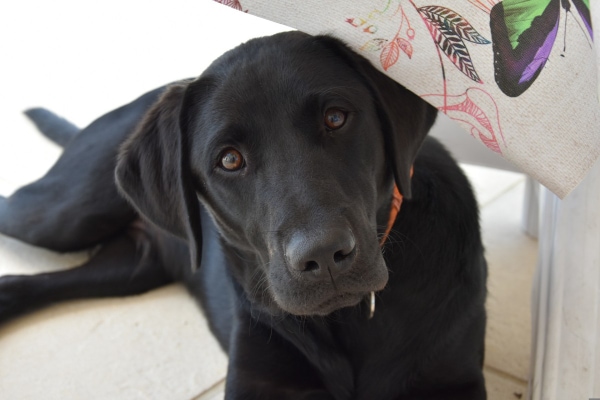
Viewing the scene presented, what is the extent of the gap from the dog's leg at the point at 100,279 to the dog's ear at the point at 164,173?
3.04ft

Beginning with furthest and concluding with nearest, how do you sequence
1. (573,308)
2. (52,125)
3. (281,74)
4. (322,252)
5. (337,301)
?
(52,125), (573,308), (281,74), (337,301), (322,252)

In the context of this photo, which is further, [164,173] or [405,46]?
[164,173]

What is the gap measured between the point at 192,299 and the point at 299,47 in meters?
1.34

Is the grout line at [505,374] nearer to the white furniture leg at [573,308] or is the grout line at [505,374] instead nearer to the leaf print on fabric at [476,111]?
the white furniture leg at [573,308]

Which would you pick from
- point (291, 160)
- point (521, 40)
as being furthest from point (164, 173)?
point (521, 40)

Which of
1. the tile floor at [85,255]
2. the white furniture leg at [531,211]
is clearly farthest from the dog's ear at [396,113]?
the white furniture leg at [531,211]

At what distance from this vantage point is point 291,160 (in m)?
1.44

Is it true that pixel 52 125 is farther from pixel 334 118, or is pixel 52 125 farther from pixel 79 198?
pixel 334 118

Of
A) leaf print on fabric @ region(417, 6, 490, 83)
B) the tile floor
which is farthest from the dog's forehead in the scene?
the tile floor

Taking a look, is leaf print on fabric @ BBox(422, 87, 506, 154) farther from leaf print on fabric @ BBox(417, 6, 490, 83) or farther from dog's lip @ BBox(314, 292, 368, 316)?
dog's lip @ BBox(314, 292, 368, 316)

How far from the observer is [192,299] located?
2588mm

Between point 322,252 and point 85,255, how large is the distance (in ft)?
5.98

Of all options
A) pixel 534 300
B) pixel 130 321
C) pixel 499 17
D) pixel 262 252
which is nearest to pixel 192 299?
pixel 130 321

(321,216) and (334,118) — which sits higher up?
(334,118)
